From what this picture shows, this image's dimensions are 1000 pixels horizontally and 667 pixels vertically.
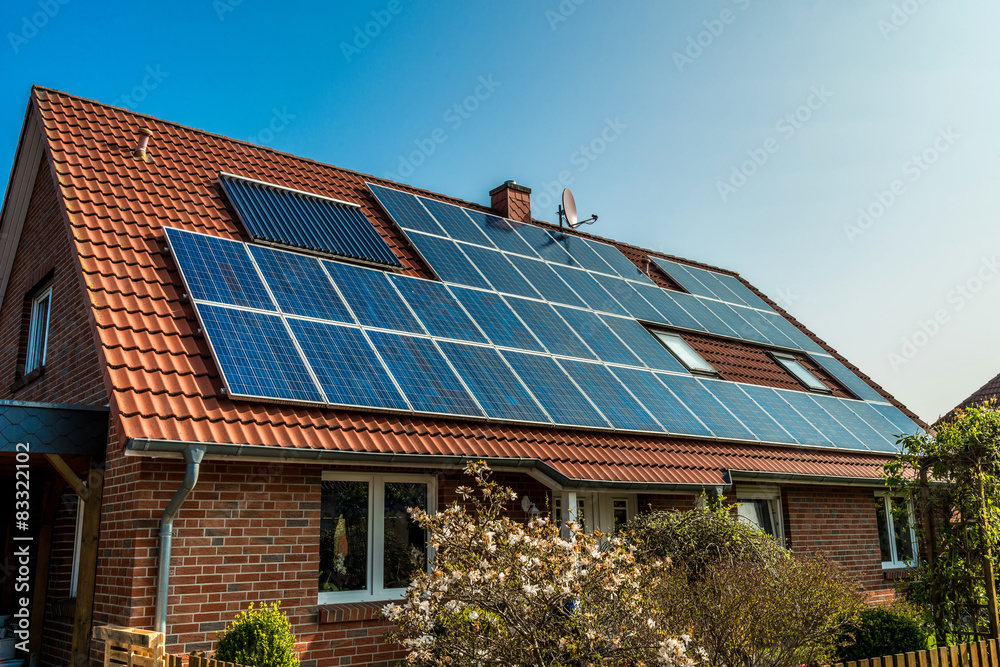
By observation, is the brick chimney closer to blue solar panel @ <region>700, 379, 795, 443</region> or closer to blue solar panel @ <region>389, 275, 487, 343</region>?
blue solar panel @ <region>389, 275, 487, 343</region>

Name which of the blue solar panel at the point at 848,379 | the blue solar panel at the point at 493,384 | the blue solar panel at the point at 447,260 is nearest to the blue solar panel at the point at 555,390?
the blue solar panel at the point at 493,384

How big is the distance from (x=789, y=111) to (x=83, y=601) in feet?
42.8

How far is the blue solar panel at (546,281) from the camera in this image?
13.0 metres

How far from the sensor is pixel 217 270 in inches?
359

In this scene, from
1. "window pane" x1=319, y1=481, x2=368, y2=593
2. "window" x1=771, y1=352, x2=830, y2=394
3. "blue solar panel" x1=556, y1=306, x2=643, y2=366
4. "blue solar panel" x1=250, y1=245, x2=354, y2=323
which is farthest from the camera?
"window" x1=771, y1=352, x2=830, y2=394

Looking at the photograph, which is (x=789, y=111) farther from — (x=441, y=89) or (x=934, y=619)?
(x=934, y=619)

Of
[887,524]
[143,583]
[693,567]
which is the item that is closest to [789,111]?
[887,524]

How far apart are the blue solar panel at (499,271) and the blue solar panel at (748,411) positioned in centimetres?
349

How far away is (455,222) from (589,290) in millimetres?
2794

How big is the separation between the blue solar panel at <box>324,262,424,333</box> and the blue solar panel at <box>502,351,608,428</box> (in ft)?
4.92

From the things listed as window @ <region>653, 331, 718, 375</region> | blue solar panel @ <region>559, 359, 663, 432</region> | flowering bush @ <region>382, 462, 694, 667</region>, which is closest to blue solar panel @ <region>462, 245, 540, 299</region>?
blue solar panel @ <region>559, 359, 663, 432</region>

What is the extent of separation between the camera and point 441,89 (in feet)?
37.1

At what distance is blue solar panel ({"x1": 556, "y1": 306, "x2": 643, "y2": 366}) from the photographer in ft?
39.4

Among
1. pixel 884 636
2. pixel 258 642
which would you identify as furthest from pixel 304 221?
pixel 884 636
